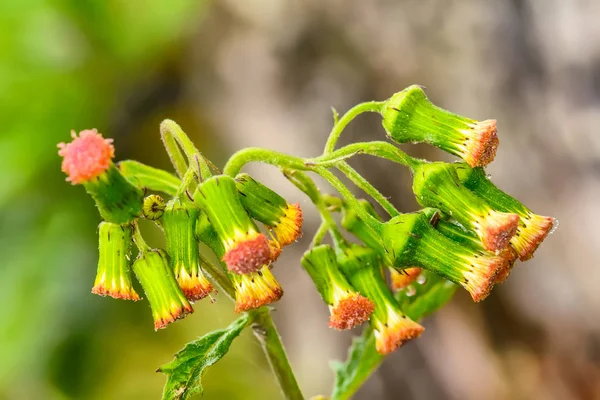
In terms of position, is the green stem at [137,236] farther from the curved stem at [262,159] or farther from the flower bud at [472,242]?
the flower bud at [472,242]

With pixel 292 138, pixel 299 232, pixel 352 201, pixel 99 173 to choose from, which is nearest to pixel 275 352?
pixel 299 232

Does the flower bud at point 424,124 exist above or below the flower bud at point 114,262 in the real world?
above

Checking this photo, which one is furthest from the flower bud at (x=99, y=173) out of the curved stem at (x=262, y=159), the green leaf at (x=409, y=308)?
the green leaf at (x=409, y=308)

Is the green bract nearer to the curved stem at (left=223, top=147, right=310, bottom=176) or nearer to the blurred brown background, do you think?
the curved stem at (left=223, top=147, right=310, bottom=176)

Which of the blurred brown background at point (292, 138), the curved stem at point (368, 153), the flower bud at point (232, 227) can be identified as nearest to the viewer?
the flower bud at point (232, 227)

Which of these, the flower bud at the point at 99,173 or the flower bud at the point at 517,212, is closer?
the flower bud at the point at 99,173

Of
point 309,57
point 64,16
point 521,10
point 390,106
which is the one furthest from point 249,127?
point 390,106

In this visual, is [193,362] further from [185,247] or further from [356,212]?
[356,212]

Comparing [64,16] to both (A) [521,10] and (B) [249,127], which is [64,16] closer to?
(B) [249,127]
